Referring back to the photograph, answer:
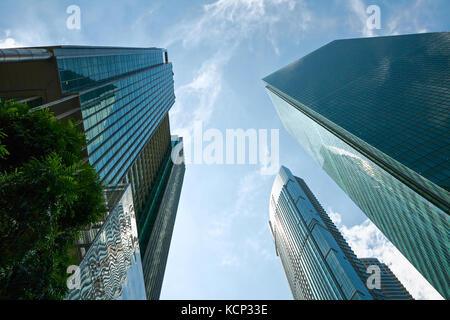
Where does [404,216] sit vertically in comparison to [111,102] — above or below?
below

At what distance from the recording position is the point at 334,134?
62062 mm

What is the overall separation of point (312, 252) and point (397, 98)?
290 ft

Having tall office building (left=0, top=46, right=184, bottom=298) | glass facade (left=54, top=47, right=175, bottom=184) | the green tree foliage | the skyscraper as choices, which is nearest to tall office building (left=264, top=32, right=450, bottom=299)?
the skyscraper

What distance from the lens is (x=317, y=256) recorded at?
10412cm

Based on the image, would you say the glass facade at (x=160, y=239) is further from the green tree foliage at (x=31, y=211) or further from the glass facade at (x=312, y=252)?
the glass facade at (x=312, y=252)

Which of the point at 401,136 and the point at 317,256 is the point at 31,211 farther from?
the point at 317,256

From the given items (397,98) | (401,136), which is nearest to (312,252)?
(397,98)

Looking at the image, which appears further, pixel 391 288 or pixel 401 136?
pixel 391 288

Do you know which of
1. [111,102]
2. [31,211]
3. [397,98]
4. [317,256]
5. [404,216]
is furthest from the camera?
[317,256]

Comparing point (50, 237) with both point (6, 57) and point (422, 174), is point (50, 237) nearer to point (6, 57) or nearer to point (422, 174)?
point (6, 57)

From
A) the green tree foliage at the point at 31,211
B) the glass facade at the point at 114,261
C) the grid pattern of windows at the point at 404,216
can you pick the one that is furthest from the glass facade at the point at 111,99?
the grid pattern of windows at the point at 404,216
